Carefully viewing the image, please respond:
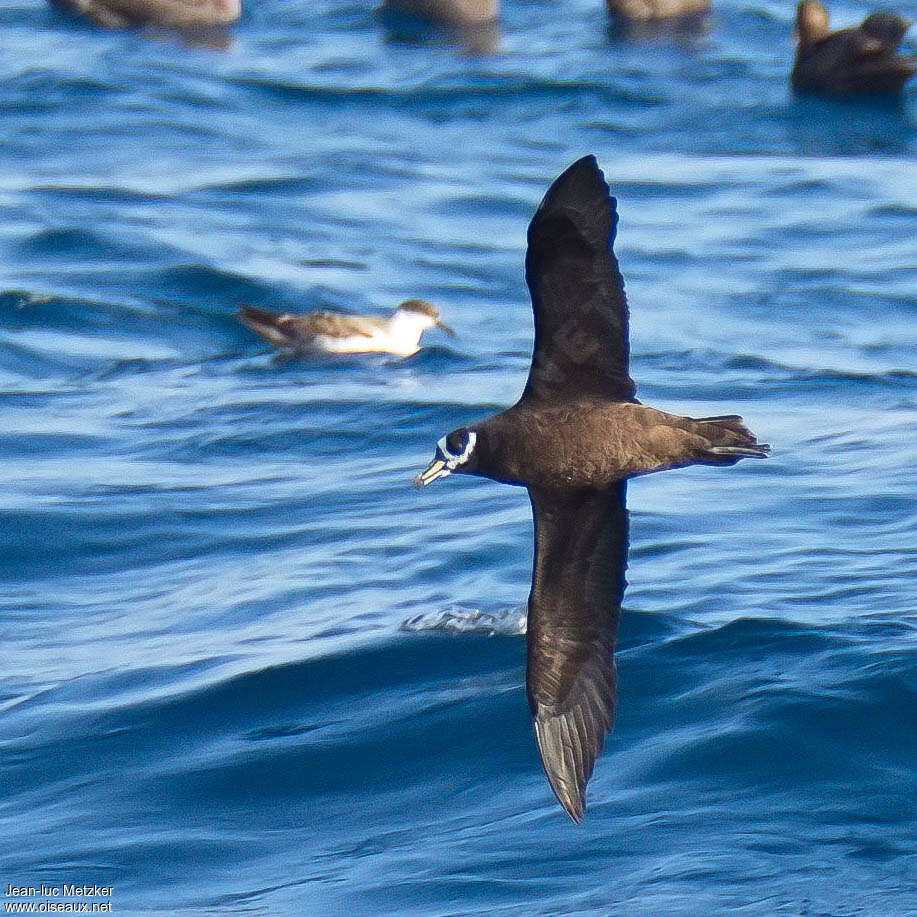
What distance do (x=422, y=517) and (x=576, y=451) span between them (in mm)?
4661

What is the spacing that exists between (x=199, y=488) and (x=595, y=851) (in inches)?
202

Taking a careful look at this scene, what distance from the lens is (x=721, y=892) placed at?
23.8ft

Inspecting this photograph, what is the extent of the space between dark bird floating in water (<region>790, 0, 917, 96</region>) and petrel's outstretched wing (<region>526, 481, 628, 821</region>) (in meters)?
14.0

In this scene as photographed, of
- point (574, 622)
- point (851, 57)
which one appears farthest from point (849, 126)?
point (574, 622)

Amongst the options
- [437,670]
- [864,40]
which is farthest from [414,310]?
[864,40]

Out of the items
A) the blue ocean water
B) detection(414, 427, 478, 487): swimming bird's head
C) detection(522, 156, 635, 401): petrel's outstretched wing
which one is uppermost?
detection(522, 156, 635, 401): petrel's outstretched wing

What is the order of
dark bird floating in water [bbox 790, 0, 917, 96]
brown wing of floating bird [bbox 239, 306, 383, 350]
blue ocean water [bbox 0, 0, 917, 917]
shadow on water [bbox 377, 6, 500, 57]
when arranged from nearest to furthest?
1. blue ocean water [bbox 0, 0, 917, 917]
2. brown wing of floating bird [bbox 239, 306, 383, 350]
3. dark bird floating in water [bbox 790, 0, 917, 96]
4. shadow on water [bbox 377, 6, 500, 57]

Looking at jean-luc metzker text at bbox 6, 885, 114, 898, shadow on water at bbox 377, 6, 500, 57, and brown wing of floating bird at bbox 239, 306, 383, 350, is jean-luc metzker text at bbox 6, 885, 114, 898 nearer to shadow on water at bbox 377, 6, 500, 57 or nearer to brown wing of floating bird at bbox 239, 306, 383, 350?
brown wing of floating bird at bbox 239, 306, 383, 350

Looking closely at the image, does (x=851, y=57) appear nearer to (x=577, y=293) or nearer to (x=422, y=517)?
(x=422, y=517)

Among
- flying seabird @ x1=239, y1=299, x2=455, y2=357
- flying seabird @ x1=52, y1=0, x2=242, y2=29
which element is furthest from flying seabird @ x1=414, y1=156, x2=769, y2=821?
flying seabird @ x1=52, y1=0, x2=242, y2=29

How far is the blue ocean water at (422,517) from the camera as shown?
779cm

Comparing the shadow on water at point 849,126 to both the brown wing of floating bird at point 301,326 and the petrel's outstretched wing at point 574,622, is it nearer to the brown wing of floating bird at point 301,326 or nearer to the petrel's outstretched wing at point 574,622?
the brown wing of floating bird at point 301,326

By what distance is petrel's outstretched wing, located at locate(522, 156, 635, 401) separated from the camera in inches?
242

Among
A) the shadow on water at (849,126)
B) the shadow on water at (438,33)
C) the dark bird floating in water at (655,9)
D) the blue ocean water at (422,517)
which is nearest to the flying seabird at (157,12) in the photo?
the blue ocean water at (422,517)
